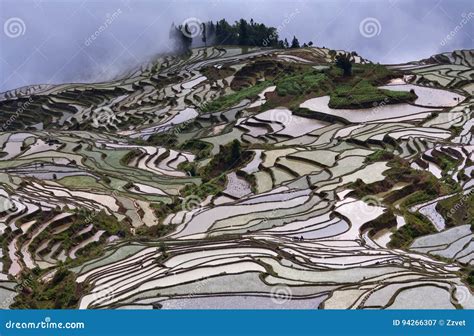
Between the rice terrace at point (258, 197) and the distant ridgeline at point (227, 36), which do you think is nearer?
the rice terrace at point (258, 197)

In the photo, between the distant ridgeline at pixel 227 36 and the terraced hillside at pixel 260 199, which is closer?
the terraced hillside at pixel 260 199

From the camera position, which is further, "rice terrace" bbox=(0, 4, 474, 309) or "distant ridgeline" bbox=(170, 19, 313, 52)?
"distant ridgeline" bbox=(170, 19, 313, 52)

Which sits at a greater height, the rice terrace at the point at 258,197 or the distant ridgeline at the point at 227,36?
the distant ridgeline at the point at 227,36

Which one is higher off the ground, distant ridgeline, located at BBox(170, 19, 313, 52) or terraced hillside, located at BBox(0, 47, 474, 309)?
distant ridgeline, located at BBox(170, 19, 313, 52)

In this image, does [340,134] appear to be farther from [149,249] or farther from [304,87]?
[149,249]

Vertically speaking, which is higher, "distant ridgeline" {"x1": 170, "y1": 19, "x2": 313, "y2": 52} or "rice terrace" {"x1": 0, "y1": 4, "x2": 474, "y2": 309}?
"distant ridgeline" {"x1": 170, "y1": 19, "x2": 313, "y2": 52}

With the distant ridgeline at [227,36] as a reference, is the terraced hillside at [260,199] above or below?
below

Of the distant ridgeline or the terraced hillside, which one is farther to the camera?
the distant ridgeline
